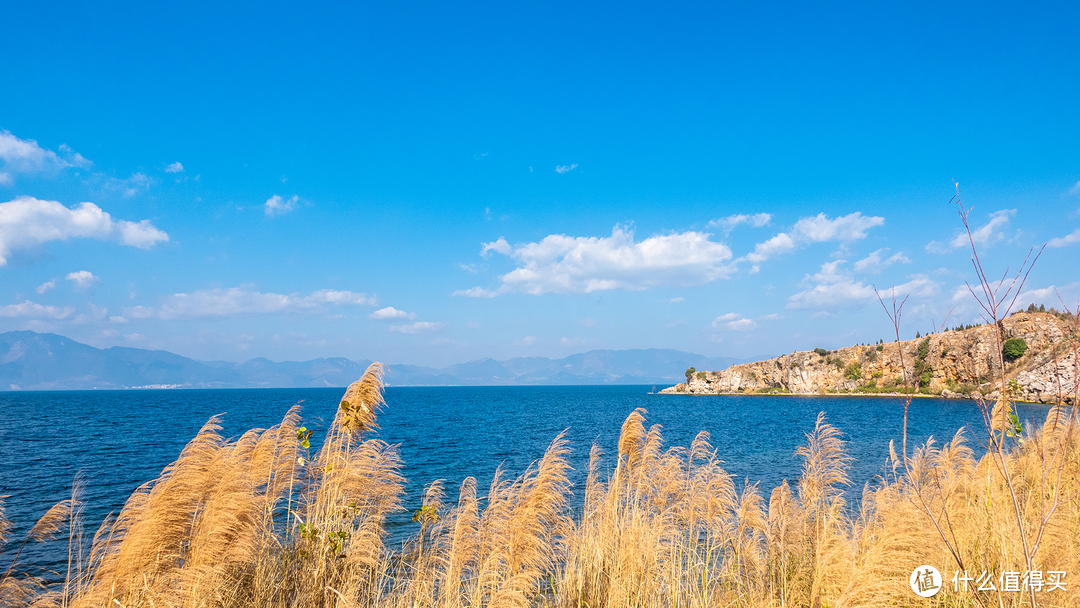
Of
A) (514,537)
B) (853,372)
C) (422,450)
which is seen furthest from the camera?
(853,372)

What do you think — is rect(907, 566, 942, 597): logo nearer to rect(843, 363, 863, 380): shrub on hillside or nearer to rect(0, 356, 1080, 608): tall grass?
rect(0, 356, 1080, 608): tall grass

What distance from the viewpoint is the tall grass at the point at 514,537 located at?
5.29 metres

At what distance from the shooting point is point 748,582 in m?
7.55

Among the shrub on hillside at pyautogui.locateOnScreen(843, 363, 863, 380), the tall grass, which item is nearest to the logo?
the tall grass

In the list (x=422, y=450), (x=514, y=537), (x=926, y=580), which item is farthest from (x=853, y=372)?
(x=514, y=537)

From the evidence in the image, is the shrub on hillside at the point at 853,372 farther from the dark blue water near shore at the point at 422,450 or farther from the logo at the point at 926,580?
the logo at the point at 926,580

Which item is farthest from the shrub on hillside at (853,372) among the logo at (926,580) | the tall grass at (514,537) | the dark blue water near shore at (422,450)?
the logo at (926,580)

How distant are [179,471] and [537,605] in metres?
5.36

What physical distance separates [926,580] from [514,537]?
15.6 feet

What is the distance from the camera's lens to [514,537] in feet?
22.2

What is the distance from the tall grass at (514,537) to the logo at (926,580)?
0.13 metres

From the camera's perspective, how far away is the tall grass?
5.29 metres

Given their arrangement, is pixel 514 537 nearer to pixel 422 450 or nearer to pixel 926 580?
pixel 926 580

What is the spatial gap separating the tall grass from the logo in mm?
134
